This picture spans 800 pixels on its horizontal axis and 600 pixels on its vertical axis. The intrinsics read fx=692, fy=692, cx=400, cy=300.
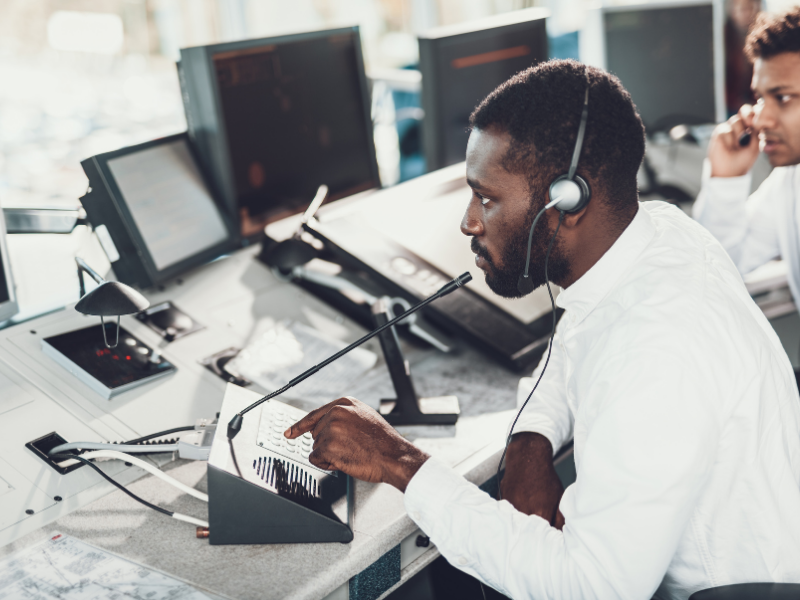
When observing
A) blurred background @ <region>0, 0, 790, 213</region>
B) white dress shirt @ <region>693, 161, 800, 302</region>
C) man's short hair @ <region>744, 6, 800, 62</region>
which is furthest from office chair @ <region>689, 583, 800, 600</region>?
blurred background @ <region>0, 0, 790, 213</region>

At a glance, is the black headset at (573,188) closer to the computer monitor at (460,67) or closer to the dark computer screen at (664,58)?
the computer monitor at (460,67)

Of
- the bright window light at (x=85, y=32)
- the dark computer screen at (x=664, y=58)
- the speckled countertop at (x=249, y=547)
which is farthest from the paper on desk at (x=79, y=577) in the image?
the bright window light at (x=85, y=32)

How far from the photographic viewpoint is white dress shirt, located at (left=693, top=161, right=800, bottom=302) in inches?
66.9

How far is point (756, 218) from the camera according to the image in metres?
1.74

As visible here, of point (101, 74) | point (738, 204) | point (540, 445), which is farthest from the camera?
point (101, 74)

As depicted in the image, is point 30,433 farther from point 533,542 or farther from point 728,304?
point 728,304

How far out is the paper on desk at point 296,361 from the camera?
1.21 metres

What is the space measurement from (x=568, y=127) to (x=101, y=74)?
2838mm

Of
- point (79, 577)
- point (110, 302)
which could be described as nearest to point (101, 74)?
point (110, 302)

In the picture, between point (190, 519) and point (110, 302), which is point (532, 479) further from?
point (110, 302)

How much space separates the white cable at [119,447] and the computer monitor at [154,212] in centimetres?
49

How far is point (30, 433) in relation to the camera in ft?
3.31

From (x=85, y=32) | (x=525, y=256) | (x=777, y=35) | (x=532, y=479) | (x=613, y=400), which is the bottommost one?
(x=532, y=479)

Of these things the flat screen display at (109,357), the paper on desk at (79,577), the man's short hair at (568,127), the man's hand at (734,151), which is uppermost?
the man's short hair at (568,127)
